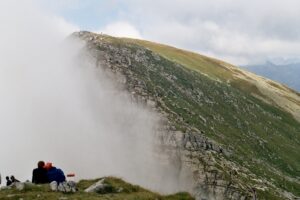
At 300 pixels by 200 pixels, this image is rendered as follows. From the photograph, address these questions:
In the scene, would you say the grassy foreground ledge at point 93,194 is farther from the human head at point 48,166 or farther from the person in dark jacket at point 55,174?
the human head at point 48,166

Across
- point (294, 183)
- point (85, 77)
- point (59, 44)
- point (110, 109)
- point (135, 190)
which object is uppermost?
point (59, 44)

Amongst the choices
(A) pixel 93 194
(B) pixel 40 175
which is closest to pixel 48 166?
(B) pixel 40 175

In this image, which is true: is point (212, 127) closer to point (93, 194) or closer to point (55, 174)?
point (55, 174)

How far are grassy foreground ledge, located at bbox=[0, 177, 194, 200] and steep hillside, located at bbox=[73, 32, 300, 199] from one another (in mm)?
62237

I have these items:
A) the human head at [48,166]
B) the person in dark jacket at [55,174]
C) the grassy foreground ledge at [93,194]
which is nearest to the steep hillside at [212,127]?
the grassy foreground ledge at [93,194]

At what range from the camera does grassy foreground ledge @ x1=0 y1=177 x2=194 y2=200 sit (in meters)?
31.0

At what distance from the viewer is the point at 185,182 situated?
118 m

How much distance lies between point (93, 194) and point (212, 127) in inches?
4437

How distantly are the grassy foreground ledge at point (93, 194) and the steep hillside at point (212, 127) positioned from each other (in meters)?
62.2

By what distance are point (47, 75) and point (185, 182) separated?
91.6m

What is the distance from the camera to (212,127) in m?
143

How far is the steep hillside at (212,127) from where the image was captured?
385ft

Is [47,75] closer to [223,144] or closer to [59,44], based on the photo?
[59,44]

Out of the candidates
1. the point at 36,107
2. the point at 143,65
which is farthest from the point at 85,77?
the point at 36,107
